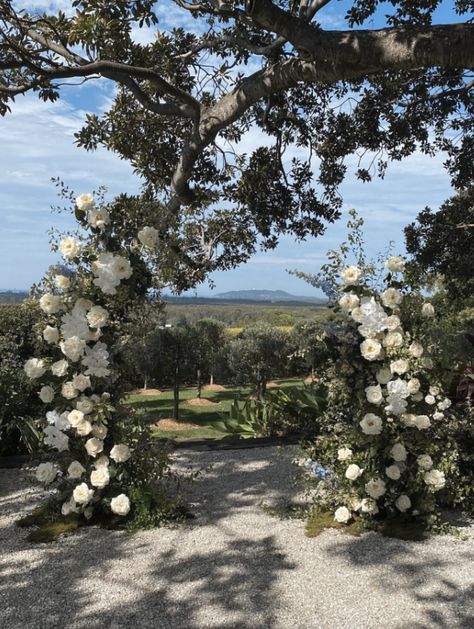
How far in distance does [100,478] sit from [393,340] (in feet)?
7.57

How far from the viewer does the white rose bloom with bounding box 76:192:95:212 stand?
396 cm

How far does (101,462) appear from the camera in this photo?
3.96 m

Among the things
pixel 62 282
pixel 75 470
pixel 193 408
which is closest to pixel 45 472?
pixel 75 470

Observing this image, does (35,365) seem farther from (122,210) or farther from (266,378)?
(266,378)

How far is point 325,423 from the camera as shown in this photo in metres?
4.29

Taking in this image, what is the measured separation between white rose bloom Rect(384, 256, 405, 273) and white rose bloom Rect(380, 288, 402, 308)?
226mm

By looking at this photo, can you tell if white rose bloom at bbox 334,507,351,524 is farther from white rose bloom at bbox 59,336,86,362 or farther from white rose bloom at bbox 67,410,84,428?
white rose bloom at bbox 59,336,86,362

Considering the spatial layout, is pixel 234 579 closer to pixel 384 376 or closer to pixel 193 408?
pixel 384 376

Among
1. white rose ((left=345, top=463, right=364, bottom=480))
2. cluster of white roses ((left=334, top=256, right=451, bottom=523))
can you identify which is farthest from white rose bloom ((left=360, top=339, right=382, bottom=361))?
white rose ((left=345, top=463, right=364, bottom=480))

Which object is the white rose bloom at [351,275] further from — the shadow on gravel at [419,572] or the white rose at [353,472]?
the shadow on gravel at [419,572]

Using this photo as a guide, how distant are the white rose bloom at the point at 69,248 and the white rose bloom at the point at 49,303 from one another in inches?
12.5

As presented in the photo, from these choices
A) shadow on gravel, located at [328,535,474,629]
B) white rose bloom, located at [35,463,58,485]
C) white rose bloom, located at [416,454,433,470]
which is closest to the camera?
shadow on gravel, located at [328,535,474,629]

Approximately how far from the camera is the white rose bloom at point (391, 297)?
3.82m

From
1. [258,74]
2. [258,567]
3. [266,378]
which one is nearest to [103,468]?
[258,567]
